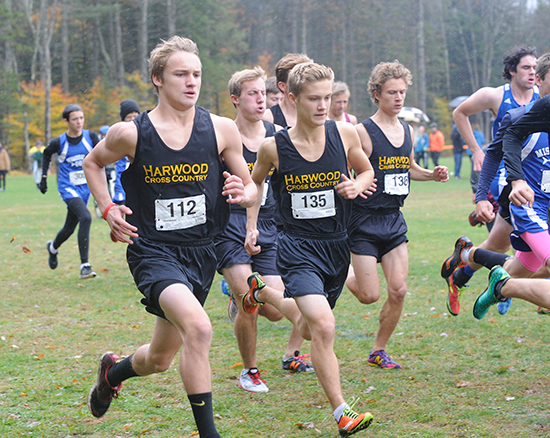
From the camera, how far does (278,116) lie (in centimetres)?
645

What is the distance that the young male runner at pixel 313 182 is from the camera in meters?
4.44

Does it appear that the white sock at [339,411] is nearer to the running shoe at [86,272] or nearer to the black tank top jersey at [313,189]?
the black tank top jersey at [313,189]

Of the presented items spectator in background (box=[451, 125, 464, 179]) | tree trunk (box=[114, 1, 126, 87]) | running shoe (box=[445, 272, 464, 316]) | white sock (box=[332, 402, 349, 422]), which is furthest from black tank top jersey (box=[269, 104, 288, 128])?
tree trunk (box=[114, 1, 126, 87])

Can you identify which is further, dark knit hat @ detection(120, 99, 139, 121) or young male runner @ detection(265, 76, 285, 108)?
dark knit hat @ detection(120, 99, 139, 121)

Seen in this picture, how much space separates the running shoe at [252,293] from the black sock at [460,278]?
224 cm

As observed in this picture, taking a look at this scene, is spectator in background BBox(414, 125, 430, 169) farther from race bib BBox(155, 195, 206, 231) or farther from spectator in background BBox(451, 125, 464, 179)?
race bib BBox(155, 195, 206, 231)

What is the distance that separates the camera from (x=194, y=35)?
46.5 metres

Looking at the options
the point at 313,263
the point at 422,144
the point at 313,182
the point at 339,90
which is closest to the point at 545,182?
the point at 313,182

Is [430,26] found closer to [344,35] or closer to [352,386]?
[344,35]

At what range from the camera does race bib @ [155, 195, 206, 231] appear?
12.9 ft

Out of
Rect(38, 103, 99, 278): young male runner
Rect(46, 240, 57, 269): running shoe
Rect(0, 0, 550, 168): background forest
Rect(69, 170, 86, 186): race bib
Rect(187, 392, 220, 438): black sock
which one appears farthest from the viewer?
Rect(0, 0, 550, 168): background forest

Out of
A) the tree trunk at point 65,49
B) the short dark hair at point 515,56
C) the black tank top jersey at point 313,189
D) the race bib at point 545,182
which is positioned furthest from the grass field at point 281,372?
the tree trunk at point 65,49

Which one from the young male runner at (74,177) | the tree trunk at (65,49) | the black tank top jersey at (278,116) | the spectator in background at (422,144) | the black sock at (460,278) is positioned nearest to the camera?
the black sock at (460,278)

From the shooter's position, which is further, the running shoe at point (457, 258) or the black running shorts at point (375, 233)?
the running shoe at point (457, 258)
